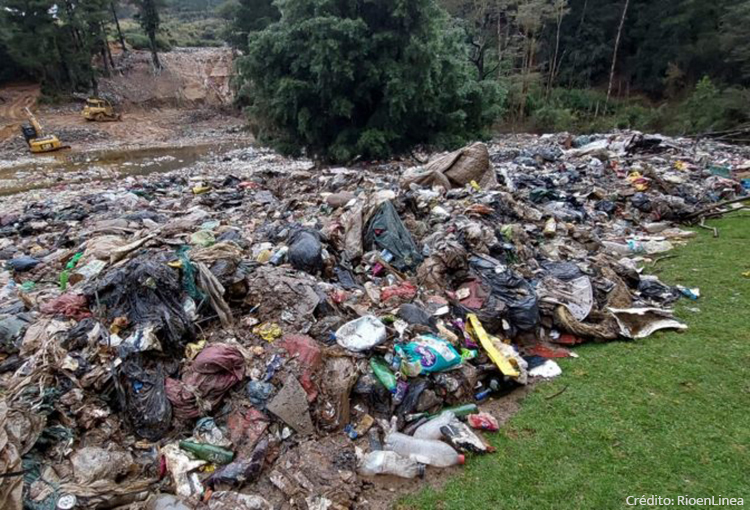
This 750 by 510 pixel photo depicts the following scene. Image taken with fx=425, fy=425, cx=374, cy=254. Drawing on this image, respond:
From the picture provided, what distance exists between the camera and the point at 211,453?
2.78m

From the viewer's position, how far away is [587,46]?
82.6 feet

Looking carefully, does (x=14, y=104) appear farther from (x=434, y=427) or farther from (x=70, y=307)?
(x=434, y=427)

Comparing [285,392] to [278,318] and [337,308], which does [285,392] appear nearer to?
[278,318]

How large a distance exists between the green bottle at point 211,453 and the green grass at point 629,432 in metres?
1.17

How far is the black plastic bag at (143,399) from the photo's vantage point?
2920mm

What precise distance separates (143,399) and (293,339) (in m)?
1.12

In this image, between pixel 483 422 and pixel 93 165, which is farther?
pixel 93 165

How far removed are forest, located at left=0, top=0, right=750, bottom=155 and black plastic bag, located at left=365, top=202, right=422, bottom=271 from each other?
691 centimetres

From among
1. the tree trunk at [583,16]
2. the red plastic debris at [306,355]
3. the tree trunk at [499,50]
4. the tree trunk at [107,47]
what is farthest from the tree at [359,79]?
the tree trunk at [107,47]

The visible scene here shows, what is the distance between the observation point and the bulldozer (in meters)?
24.1

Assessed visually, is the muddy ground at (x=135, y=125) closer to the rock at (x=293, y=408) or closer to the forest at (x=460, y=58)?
the forest at (x=460, y=58)

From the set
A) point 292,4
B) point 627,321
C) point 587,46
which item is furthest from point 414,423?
point 587,46

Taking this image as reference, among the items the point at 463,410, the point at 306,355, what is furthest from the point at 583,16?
the point at 306,355

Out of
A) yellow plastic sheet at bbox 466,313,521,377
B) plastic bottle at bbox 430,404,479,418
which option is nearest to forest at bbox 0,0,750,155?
yellow plastic sheet at bbox 466,313,521,377
